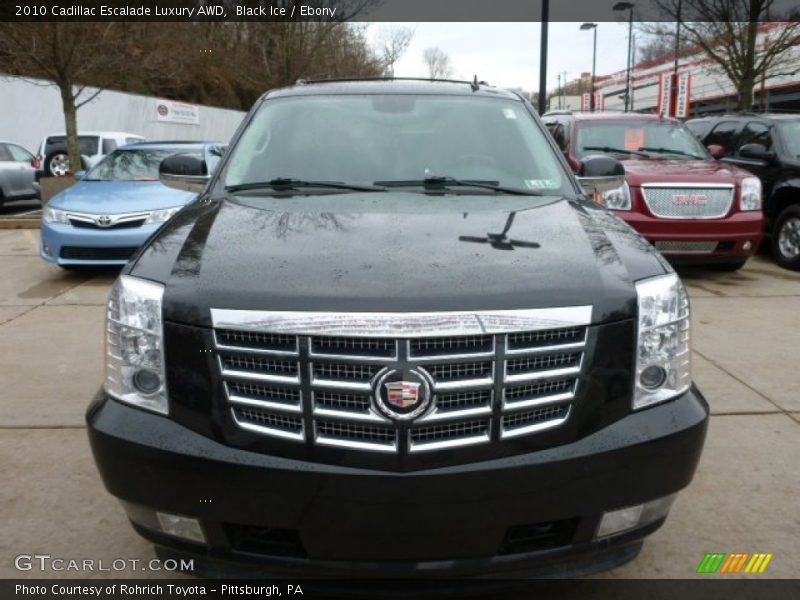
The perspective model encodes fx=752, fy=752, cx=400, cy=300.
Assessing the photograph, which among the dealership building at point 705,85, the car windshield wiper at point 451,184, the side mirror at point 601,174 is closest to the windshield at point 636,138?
the side mirror at point 601,174

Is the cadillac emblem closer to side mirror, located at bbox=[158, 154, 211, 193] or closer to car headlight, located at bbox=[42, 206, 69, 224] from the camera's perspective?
side mirror, located at bbox=[158, 154, 211, 193]

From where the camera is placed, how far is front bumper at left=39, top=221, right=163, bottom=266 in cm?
765

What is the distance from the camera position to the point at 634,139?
917cm

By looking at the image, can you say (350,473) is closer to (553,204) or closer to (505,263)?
(505,263)

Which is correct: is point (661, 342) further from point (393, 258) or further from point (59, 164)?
point (59, 164)

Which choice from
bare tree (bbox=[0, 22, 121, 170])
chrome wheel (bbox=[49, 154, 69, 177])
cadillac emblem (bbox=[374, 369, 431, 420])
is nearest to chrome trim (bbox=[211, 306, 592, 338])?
cadillac emblem (bbox=[374, 369, 431, 420])

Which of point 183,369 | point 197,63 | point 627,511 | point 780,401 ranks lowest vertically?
point 780,401

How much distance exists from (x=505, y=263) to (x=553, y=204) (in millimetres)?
886

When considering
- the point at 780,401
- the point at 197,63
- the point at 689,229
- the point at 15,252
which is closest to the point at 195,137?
the point at 197,63

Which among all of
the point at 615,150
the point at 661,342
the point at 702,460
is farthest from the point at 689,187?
the point at 661,342

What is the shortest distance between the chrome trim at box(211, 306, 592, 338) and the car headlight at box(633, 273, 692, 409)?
33 cm

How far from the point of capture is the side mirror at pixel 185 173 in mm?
4090

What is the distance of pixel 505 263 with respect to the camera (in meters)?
2.28

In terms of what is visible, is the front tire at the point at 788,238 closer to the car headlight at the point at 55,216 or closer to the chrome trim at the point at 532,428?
the chrome trim at the point at 532,428
